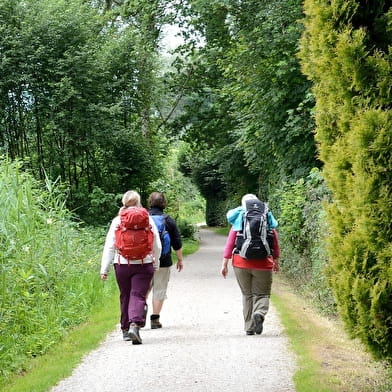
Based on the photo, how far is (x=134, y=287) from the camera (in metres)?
8.28

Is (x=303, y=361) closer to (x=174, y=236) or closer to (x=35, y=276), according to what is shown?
(x=174, y=236)

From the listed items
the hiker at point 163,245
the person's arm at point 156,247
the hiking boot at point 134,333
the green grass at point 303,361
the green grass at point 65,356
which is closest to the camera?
the green grass at point 303,361

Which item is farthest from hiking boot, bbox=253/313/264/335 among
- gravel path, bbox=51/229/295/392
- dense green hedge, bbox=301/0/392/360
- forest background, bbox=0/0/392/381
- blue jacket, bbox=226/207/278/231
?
dense green hedge, bbox=301/0/392/360

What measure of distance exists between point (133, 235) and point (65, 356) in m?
1.64

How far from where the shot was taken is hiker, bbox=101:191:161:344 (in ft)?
26.8

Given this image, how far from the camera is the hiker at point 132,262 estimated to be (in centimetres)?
817

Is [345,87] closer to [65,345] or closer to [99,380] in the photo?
[99,380]

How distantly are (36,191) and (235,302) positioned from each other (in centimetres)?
411

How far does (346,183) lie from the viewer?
5.70m

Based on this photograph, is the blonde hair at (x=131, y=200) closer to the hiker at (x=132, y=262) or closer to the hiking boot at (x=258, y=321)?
the hiker at (x=132, y=262)

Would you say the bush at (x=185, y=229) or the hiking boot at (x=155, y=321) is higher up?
the hiking boot at (x=155, y=321)

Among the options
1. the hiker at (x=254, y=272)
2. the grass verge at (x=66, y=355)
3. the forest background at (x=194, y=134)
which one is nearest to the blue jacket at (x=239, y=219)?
the hiker at (x=254, y=272)

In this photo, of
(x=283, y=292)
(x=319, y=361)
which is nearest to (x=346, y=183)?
(x=319, y=361)

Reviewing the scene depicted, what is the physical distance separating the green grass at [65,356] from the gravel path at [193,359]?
132 millimetres
